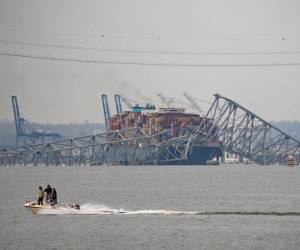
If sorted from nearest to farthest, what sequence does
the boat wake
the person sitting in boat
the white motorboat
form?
the person sitting in boat → the white motorboat → the boat wake

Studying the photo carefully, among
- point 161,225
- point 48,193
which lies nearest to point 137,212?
point 48,193

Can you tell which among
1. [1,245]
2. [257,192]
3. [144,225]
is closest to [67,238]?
[1,245]

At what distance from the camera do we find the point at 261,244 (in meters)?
64.7

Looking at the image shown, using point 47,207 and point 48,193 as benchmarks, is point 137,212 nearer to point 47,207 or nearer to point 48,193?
point 47,207

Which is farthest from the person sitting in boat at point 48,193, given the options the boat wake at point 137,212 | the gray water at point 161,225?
the gray water at point 161,225

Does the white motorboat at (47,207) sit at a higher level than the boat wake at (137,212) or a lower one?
higher

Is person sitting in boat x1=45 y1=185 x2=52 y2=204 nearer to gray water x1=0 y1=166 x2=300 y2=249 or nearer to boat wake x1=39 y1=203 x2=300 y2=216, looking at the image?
boat wake x1=39 y1=203 x2=300 y2=216

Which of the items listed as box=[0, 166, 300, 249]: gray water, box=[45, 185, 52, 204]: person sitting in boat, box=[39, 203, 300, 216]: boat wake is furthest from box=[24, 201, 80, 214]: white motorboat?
box=[0, 166, 300, 249]: gray water

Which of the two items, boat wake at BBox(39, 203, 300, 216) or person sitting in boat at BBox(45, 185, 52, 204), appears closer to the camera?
person sitting in boat at BBox(45, 185, 52, 204)

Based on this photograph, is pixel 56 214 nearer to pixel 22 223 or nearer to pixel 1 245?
pixel 22 223

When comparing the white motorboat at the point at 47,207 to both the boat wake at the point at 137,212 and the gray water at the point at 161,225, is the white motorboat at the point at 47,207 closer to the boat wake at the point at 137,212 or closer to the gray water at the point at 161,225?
the boat wake at the point at 137,212

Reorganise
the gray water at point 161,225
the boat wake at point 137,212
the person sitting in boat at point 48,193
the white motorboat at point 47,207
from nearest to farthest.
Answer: the gray water at point 161,225
the person sitting in boat at point 48,193
the white motorboat at point 47,207
the boat wake at point 137,212

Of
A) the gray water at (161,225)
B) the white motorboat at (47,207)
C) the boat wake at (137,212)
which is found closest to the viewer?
the gray water at (161,225)

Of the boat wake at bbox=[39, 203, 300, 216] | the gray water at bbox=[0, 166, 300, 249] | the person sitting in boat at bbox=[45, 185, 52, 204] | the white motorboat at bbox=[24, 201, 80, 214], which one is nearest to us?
the gray water at bbox=[0, 166, 300, 249]
